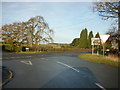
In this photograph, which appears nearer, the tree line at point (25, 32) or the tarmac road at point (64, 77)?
the tarmac road at point (64, 77)

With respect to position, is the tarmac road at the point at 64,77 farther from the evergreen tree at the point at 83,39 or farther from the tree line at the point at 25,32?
the evergreen tree at the point at 83,39

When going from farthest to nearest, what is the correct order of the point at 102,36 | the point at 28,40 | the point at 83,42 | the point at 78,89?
1. the point at 83,42
2. the point at 28,40
3. the point at 102,36
4. the point at 78,89

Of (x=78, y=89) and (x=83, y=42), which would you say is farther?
(x=83, y=42)

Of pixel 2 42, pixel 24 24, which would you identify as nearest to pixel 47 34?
pixel 24 24

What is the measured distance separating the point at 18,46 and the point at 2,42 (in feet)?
18.5

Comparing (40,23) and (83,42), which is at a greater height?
(40,23)

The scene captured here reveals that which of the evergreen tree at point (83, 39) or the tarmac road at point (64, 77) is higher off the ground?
the evergreen tree at point (83, 39)

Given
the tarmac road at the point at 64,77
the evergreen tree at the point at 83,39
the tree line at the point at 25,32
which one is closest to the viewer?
the tarmac road at the point at 64,77

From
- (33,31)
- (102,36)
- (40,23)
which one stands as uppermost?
(40,23)

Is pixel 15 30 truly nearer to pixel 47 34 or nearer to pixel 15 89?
pixel 47 34

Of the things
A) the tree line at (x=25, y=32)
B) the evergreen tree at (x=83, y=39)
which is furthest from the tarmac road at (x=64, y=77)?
the evergreen tree at (x=83, y=39)

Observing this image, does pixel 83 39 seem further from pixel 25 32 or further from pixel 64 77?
pixel 64 77

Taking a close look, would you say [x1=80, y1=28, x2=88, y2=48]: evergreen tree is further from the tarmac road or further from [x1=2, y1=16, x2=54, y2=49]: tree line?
the tarmac road

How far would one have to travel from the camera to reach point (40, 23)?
4128cm
